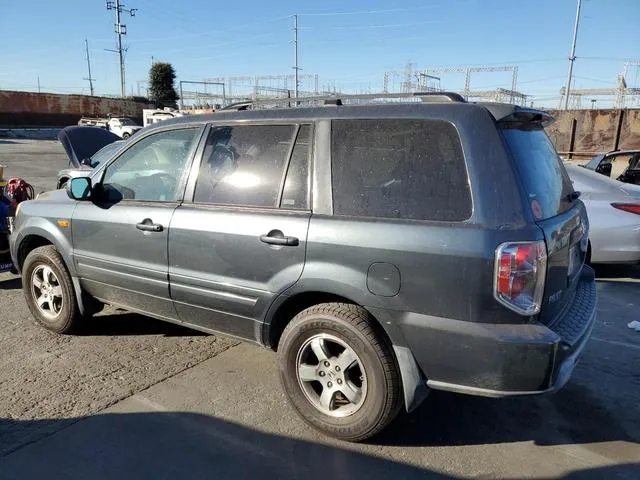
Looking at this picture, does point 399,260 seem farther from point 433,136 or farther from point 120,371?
point 120,371

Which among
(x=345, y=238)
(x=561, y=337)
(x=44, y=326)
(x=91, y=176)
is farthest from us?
(x=44, y=326)

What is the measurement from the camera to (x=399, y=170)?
2771mm

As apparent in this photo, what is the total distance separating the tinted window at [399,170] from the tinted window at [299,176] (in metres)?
0.19

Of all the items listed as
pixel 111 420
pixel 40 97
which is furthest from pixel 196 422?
pixel 40 97

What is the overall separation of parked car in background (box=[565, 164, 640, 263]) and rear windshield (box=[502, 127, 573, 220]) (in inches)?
123

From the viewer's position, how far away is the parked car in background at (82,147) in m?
9.11

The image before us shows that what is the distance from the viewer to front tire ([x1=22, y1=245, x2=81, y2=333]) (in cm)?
433

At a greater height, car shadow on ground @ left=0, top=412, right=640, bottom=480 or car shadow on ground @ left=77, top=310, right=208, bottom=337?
car shadow on ground @ left=0, top=412, right=640, bottom=480

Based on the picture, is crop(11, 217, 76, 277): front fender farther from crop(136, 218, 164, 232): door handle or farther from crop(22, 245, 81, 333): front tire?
crop(136, 218, 164, 232): door handle

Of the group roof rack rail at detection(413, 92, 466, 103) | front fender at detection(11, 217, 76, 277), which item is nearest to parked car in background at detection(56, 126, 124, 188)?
front fender at detection(11, 217, 76, 277)

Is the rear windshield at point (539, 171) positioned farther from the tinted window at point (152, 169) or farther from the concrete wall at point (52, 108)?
the concrete wall at point (52, 108)

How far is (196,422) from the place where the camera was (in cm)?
318

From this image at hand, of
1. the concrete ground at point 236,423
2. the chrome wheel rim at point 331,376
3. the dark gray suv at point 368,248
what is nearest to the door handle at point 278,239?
the dark gray suv at point 368,248

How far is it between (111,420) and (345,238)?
1.86 m
